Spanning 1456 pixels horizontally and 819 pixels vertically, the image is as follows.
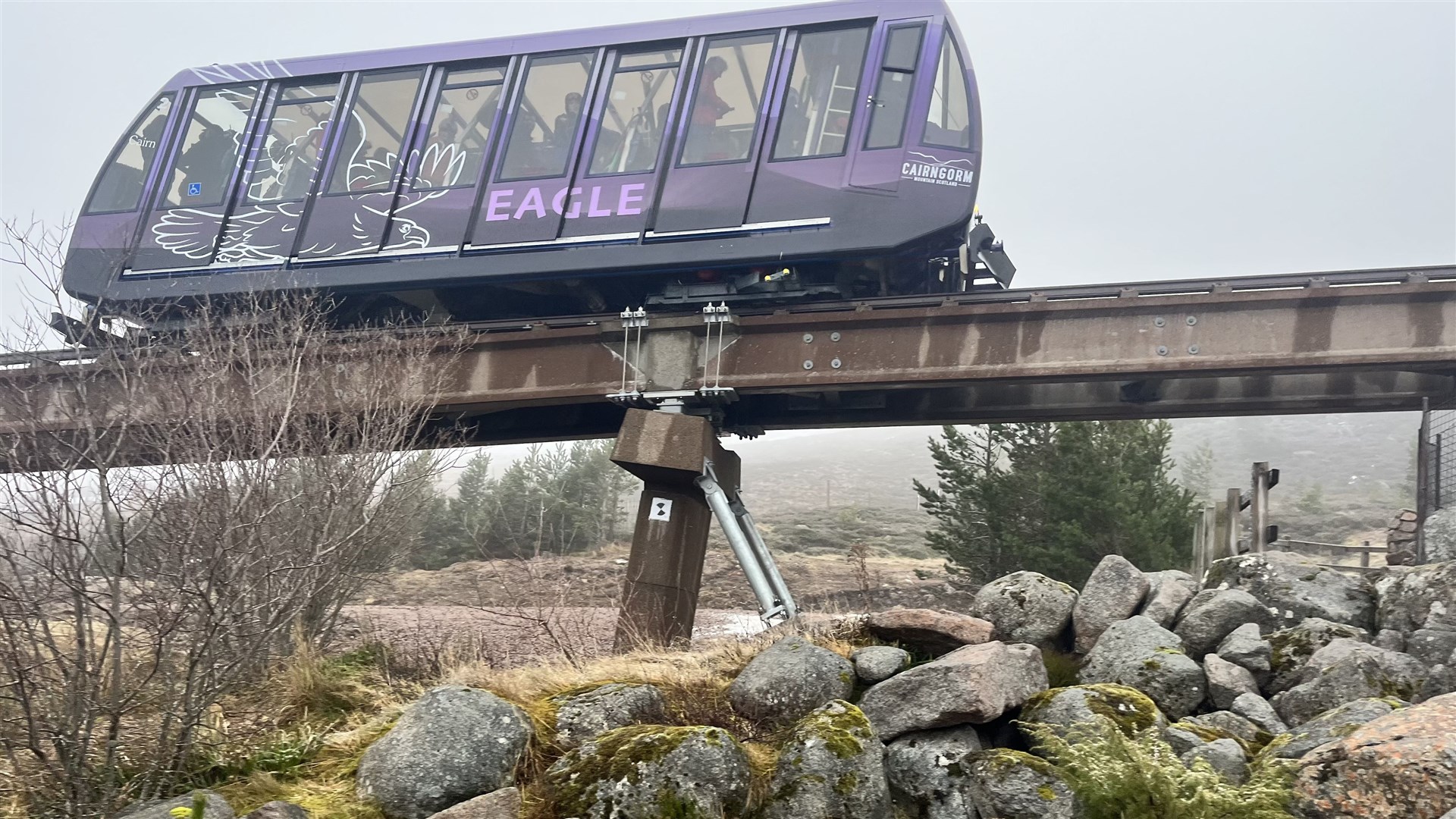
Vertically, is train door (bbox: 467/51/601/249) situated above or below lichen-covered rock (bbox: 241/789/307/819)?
above

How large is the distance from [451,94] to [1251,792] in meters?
10.3

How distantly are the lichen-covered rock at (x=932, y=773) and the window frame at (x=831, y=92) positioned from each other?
583cm

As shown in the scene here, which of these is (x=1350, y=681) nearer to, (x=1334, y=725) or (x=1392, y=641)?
(x=1334, y=725)

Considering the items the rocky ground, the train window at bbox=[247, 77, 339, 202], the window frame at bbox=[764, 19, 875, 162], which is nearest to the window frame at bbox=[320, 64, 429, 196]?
the train window at bbox=[247, 77, 339, 202]

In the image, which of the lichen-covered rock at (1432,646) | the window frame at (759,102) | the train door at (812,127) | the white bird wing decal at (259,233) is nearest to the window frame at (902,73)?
the train door at (812,127)

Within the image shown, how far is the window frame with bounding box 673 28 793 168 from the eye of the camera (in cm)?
1100

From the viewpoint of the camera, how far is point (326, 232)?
12328 millimetres

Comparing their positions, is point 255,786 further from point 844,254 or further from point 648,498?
point 844,254

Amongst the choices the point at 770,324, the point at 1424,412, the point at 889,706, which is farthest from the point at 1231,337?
the point at 889,706

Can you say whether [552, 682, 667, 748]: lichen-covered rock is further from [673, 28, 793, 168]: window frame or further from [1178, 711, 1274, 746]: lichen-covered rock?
[673, 28, 793, 168]: window frame

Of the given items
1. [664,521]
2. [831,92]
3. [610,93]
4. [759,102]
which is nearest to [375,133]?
[610,93]

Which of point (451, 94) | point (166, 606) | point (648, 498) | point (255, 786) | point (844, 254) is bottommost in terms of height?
point (255, 786)

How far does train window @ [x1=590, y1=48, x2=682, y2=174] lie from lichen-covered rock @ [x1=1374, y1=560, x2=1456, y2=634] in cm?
748

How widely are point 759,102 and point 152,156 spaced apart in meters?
7.36
